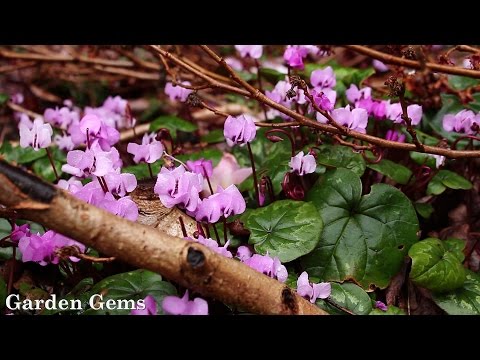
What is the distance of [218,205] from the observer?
1.33 metres

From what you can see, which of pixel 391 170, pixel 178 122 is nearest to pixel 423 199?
pixel 391 170

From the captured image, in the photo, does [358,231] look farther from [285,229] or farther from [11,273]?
[11,273]

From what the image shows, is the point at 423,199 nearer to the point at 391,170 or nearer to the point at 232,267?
the point at 391,170

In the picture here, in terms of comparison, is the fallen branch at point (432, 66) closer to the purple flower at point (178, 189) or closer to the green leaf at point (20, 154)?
the purple flower at point (178, 189)

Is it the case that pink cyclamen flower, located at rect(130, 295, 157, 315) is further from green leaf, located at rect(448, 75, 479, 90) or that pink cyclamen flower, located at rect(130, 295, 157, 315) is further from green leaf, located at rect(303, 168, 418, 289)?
green leaf, located at rect(448, 75, 479, 90)

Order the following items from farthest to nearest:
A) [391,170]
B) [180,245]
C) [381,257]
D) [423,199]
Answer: [423,199] → [391,170] → [381,257] → [180,245]

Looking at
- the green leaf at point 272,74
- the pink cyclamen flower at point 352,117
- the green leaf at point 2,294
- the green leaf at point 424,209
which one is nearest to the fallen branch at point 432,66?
the pink cyclamen flower at point 352,117

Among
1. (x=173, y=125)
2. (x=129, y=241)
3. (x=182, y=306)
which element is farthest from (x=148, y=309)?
(x=173, y=125)

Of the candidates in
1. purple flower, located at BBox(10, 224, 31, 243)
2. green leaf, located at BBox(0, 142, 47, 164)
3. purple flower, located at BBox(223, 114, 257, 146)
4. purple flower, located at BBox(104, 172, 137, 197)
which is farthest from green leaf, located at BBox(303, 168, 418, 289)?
green leaf, located at BBox(0, 142, 47, 164)

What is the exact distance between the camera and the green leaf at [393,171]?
1665 mm

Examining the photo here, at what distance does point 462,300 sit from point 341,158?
21.3 inches

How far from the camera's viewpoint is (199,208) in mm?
1330
